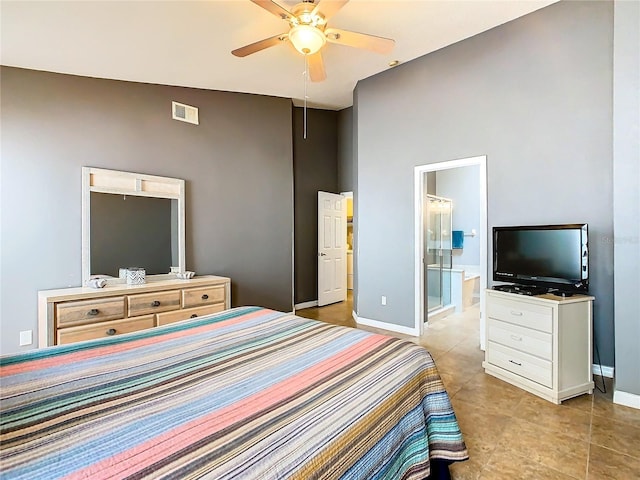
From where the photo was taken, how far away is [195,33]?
2834 mm

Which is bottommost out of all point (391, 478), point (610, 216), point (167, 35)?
point (391, 478)

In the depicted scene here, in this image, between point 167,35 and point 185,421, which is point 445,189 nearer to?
point 167,35

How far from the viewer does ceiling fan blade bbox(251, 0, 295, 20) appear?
1.96 metres

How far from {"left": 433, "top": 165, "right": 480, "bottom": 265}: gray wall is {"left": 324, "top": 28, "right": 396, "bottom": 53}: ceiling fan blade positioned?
14.4 ft

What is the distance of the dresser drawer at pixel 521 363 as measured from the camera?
97.1 inches

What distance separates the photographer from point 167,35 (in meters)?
2.81

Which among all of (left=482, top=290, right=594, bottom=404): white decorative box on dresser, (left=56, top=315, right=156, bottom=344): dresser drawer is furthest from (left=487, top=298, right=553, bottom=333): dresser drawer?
(left=56, top=315, right=156, bottom=344): dresser drawer

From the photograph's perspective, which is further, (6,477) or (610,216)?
(610,216)

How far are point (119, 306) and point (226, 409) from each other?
8.19 ft

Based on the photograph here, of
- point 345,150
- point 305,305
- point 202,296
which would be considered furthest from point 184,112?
point 305,305

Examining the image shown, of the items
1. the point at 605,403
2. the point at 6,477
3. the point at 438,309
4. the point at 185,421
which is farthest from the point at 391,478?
the point at 438,309

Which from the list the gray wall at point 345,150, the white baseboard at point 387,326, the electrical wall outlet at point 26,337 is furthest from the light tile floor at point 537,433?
the gray wall at point 345,150

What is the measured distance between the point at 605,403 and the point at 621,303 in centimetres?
75

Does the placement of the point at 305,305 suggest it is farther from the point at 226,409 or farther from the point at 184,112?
the point at 226,409
